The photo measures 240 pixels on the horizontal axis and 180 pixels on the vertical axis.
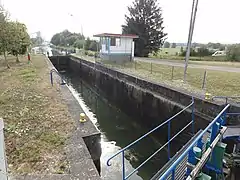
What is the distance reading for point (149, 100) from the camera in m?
9.10

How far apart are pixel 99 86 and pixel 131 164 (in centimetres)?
1160

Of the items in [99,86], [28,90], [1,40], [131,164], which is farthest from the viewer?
[99,86]

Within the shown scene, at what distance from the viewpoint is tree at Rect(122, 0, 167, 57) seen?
27828mm

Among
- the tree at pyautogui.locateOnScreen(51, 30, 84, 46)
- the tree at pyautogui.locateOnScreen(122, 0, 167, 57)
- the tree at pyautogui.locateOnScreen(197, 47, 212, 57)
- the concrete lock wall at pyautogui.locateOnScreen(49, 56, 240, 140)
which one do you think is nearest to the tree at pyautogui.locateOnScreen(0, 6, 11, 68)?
the concrete lock wall at pyautogui.locateOnScreen(49, 56, 240, 140)

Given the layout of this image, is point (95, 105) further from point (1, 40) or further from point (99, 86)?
point (1, 40)

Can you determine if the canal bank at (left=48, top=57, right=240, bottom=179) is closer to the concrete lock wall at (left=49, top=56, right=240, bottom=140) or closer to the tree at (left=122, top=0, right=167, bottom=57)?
the concrete lock wall at (left=49, top=56, right=240, bottom=140)

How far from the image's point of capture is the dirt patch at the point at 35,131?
11.6 ft

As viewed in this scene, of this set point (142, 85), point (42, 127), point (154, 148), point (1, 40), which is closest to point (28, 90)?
point (42, 127)

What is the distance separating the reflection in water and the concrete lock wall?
1.73 ft

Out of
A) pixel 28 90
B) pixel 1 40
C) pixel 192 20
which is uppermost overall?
pixel 192 20

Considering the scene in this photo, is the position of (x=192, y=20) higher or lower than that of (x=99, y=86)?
higher

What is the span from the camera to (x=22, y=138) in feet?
14.7

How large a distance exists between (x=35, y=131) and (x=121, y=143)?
3.85 metres

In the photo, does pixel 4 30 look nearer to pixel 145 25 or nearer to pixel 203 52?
pixel 145 25
